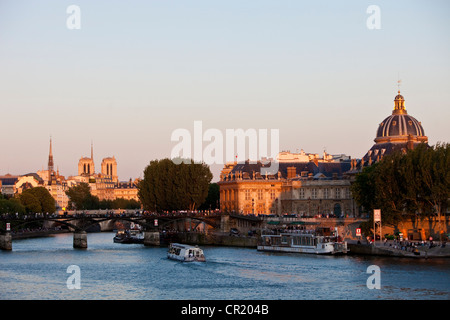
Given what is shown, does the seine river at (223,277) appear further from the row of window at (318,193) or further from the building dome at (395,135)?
the row of window at (318,193)

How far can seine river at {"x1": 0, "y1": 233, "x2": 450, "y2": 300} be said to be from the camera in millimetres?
54250

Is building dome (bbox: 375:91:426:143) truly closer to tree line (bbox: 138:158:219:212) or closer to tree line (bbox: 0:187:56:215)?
tree line (bbox: 138:158:219:212)

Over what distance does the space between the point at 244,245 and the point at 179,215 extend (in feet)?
41.7

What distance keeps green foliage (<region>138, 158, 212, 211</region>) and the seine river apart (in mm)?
35491

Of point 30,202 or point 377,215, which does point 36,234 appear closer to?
point 30,202

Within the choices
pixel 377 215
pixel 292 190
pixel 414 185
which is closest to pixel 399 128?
pixel 292 190

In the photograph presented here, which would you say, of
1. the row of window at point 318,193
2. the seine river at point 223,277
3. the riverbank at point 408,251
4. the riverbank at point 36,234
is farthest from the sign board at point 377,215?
the riverbank at point 36,234

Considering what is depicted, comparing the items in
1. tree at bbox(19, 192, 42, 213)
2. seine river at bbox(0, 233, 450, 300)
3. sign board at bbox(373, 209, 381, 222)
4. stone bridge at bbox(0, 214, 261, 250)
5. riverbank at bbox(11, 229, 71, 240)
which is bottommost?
seine river at bbox(0, 233, 450, 300)

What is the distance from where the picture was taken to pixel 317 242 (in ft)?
268

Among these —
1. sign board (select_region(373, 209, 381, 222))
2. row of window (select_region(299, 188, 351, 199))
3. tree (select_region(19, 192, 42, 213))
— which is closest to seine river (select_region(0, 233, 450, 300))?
sign board (select_region(373, 209, 381, 222))

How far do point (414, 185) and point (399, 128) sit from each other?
31.1 m

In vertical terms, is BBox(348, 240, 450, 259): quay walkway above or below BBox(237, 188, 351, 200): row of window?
below

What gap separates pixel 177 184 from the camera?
11862 cm
